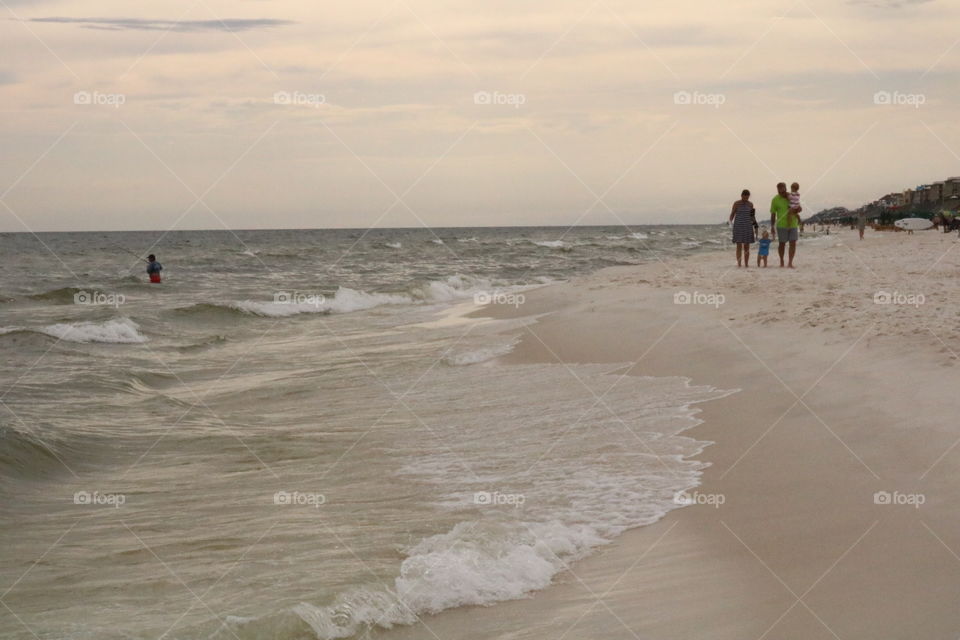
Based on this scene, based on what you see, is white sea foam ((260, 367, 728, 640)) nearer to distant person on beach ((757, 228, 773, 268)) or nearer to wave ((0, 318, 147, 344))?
distant person on beach ((757, 228, 773, 268))

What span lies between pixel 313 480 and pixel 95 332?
1491 cm

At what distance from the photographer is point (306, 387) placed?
39.3 feet

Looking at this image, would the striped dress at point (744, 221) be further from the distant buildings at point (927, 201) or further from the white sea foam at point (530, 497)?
the distant buildings at point (927, 201)

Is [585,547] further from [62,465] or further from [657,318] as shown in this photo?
[657,318]

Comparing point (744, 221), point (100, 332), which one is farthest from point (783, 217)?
point (100, 332)

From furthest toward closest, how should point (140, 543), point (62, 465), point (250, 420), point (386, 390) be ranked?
point (386, 390) < point (250, 420) < point (62, 465) < point (140, 543)

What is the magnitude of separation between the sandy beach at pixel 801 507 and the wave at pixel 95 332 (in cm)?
1317

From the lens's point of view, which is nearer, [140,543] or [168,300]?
[140,543]

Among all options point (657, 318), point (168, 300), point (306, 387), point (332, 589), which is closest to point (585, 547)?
point (332, 589)

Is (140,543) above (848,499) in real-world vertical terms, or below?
below

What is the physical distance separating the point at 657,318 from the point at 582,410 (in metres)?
5.46

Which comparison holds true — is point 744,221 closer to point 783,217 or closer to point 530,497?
point 783,217

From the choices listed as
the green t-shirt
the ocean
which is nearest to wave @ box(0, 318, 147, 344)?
the ocean

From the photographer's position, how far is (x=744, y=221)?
19516 mm
